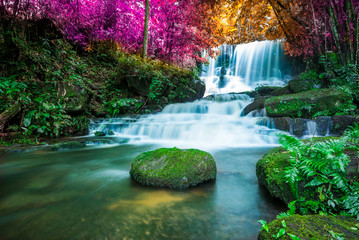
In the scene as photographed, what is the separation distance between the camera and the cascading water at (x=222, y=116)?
6.11 metres

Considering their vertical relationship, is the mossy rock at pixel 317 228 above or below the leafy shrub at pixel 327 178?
below

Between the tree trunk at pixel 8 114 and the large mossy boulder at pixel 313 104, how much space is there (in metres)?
7.85

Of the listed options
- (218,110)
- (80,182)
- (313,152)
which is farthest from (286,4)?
(80,182)

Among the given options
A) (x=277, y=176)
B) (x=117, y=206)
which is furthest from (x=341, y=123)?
(x=117, y=206)

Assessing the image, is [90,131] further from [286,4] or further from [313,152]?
[286,4]

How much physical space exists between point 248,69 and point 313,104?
12378mm

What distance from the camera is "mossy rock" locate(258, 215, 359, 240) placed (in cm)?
121

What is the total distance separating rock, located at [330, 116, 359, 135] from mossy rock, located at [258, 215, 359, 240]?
16.9 feet

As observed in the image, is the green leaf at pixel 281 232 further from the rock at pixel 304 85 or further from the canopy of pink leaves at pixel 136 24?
the canopy of pink leaves at pixel 136 24

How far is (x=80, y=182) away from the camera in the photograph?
282 centimetres

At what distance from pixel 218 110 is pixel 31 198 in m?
9.15

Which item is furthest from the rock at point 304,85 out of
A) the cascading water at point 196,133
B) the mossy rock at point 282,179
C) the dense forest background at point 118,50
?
the mossy rock at point 282,179

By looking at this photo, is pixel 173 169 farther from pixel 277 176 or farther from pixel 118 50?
Result: pixel 118 50

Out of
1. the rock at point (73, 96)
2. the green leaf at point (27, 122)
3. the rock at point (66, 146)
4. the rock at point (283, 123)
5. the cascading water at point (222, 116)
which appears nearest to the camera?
the rock at point (66, 146)
